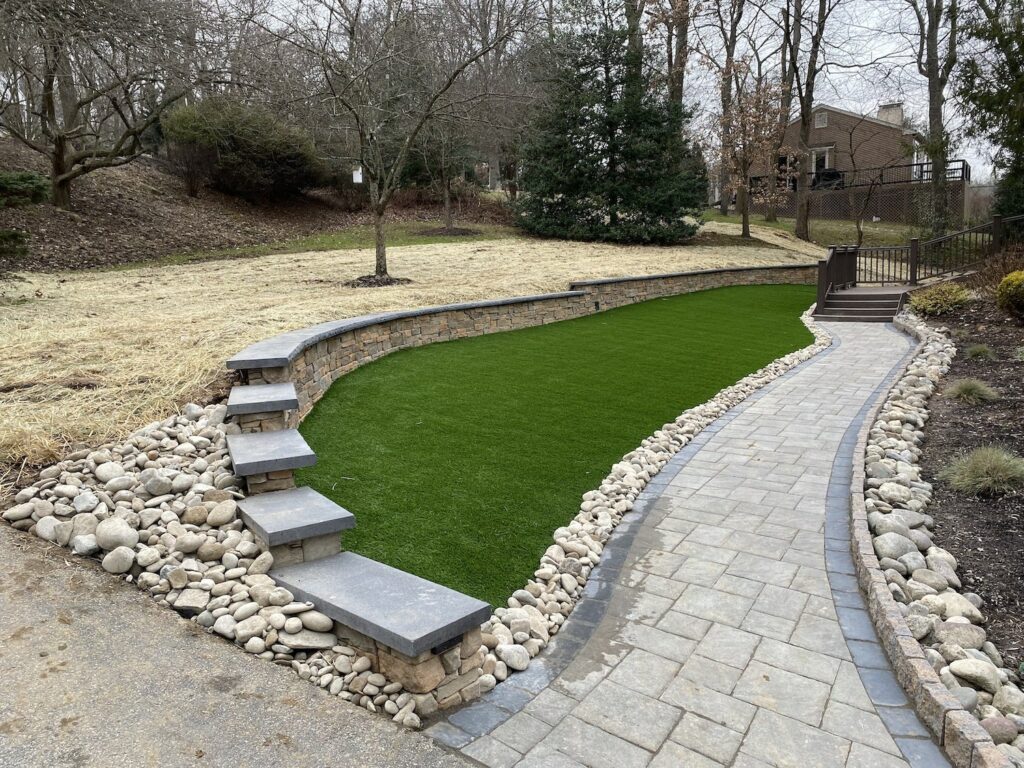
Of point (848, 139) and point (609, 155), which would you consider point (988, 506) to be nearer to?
point (609, 155)

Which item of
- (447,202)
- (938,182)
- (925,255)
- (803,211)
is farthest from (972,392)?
(803,211)

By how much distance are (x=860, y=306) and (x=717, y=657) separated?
1126cm

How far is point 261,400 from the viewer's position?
3943 mm

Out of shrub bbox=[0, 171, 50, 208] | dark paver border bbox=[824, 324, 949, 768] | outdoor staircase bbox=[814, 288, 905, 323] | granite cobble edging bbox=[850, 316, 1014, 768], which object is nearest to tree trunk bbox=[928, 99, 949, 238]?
outdoor staircase bbox=[814, 288, 905, 323]

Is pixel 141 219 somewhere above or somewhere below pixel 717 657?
above

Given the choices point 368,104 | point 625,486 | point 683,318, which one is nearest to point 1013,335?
point 683,318

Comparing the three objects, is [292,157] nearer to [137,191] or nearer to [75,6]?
[137,191]

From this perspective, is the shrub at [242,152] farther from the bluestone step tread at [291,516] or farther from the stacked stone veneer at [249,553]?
the bluestone step tread at [291,516]

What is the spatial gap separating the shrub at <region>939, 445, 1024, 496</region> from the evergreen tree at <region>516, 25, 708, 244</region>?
15.1 metres

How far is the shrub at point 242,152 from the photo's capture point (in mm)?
17531

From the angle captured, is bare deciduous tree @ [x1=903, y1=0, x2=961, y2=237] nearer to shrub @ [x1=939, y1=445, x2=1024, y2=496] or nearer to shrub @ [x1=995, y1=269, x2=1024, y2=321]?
shrub @ [x1=995, y1=269, x2=1024, y2=321]

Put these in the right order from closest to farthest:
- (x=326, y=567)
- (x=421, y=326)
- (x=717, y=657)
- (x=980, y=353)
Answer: (x=717, y=657), (x=326, y=567), (x=980, y=353), (x=421, y=326)

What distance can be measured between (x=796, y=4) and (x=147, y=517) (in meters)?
22.5

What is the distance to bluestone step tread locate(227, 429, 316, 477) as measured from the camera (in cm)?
331
